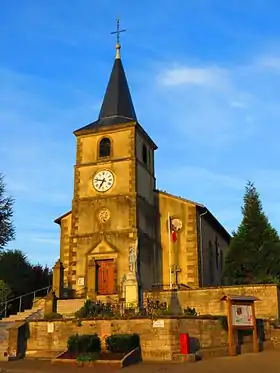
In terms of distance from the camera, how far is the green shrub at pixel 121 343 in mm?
16781

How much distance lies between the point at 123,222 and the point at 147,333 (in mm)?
11822

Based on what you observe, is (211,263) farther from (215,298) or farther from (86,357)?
(86,357)

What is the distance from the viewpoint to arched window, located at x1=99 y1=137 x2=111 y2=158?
102 feet

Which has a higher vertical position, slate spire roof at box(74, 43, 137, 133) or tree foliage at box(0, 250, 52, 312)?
slate spire roof at box(74, 43, 137, 133)

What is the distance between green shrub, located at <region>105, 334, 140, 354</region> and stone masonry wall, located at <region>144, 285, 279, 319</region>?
20.8 ft

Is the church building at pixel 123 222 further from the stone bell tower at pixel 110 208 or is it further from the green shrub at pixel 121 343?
the green shrub at pixel 121 343

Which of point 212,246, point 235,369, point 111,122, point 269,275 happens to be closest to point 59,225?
point 111,122

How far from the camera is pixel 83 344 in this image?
1714 cm

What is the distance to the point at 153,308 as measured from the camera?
19.7 metres

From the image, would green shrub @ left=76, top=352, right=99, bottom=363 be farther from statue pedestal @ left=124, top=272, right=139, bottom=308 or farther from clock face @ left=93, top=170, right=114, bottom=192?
clock face @ left=93, top=170, right=114, bottom=192

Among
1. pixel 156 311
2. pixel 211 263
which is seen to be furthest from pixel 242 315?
pixel 211 263

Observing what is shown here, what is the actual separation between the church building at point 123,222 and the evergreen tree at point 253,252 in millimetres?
2676

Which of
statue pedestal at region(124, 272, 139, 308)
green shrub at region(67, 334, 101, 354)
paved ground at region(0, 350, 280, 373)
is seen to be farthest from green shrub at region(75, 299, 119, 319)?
paved ground at region(0, 350, 280, 373)

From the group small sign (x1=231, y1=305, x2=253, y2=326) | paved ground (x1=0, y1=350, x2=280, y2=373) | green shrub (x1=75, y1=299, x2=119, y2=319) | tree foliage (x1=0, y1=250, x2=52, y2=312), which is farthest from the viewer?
tree foliage (x1=0, y1=250, x2=52, y2=312)
